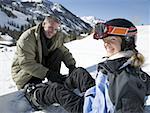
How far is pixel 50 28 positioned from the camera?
8.87 ft

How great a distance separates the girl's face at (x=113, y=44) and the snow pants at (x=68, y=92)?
515mm

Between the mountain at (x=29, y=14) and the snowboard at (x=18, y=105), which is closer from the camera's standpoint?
the snowboard at (x=18, y=105)

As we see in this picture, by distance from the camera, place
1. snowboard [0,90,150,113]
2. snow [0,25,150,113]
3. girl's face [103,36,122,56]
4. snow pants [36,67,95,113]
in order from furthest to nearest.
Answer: snow [0,25,150,113] < snowboard [0,90,150,113] < snow pants [36,67,95,113] < girl's face [103,36,122,56]

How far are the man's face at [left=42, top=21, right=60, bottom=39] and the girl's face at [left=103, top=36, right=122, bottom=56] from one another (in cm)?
97

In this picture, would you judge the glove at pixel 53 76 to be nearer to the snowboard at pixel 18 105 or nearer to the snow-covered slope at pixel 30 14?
the snowboard at pixel 18 105

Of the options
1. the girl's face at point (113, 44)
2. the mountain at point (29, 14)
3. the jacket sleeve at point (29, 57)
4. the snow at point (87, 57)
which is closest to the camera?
the girl's face at point (113, 44)

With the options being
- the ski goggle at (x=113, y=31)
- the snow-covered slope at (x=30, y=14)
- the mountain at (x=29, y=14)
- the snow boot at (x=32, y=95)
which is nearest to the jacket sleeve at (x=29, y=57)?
the snow boot at (x=32, y=95)

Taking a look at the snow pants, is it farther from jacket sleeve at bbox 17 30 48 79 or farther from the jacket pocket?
the jacket pocket

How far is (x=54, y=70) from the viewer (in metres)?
2.89

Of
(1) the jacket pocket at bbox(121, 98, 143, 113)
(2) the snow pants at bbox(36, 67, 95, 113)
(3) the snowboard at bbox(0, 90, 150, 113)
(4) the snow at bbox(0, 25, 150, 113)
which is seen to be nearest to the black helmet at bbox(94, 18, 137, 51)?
(1) the jacket pocket at bbox(121, 98, 143, 113)

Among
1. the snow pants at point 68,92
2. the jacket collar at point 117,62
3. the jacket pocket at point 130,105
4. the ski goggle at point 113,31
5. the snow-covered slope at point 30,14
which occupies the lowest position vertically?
the snow-covered slope at point 30,14

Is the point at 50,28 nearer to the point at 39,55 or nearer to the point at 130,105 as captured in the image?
the point at 39,55

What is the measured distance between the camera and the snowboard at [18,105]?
8.05 feet

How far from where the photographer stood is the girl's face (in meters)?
1.77
